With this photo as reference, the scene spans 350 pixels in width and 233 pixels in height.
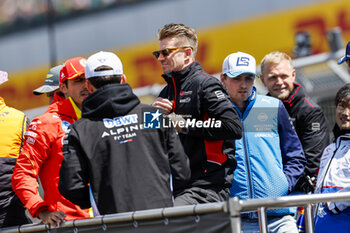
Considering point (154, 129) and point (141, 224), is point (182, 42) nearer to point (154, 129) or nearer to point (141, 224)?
point (154, 129)

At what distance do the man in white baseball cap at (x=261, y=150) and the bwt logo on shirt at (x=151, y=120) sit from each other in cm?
108

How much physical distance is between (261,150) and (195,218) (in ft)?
4.70

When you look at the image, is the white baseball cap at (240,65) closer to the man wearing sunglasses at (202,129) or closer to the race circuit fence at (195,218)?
the man wearing sunglasses at (202,129)

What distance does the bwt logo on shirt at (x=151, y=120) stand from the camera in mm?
3828

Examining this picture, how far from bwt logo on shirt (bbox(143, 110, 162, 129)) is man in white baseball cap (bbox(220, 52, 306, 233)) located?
1083 mm

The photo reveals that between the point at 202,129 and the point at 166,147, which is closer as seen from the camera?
the point at 166,147

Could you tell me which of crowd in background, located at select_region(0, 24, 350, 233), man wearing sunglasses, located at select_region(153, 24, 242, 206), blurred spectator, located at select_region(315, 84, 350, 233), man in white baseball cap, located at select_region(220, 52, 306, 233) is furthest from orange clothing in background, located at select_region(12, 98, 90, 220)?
blurred spectator, located at select_region(315, 84, 350, 233)

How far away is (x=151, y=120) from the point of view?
3844 millimetres

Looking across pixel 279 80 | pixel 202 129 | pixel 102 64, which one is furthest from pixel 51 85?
pixel 279 80

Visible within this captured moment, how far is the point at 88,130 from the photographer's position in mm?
3836

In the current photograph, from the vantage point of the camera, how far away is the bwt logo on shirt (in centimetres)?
383

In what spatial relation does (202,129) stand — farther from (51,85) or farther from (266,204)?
(51,85)

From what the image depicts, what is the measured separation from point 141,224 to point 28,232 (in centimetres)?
88

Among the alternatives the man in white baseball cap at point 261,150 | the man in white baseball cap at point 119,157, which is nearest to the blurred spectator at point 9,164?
the man in white baseball cap at point 119,157
